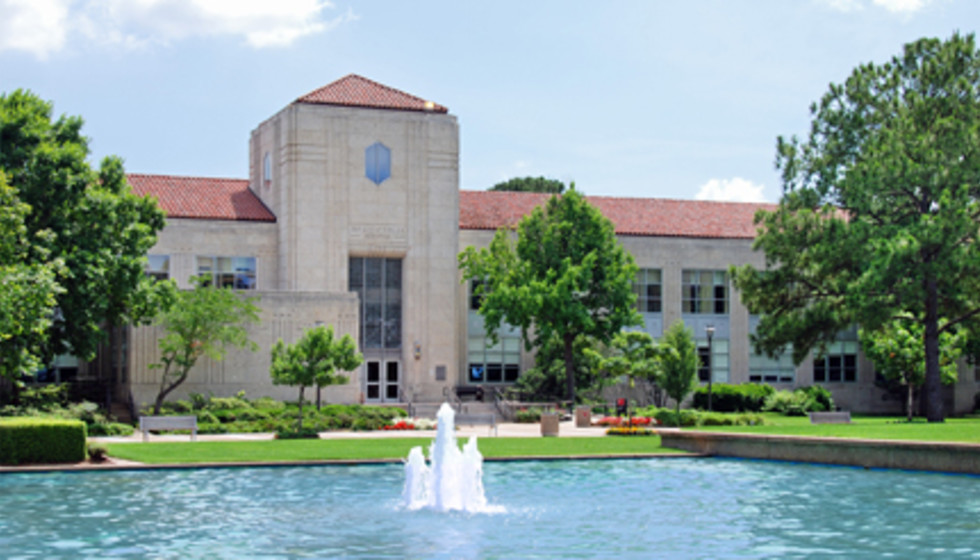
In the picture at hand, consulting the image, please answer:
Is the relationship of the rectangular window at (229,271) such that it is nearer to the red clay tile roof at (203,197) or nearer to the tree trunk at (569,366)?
the red clay tile roof at (203,197)

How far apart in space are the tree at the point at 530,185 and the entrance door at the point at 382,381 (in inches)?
1490

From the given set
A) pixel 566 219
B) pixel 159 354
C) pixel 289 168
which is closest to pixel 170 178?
pixel 289 168

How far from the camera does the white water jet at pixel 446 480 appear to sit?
67.3 ft

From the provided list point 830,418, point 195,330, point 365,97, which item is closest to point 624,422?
point 830,418

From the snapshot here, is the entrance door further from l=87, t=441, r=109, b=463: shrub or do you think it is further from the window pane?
l=87, t=441, r=109, b=463: shrub

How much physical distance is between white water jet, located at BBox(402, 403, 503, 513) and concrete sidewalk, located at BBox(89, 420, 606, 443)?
1489 cm

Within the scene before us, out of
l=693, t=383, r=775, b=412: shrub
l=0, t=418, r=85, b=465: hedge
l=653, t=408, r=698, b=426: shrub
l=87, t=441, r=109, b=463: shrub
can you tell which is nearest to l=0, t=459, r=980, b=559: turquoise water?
l=0, t=418, r=85, b=465: hedge

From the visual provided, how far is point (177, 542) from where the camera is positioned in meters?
16.5

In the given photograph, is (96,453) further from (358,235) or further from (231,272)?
(358,235)

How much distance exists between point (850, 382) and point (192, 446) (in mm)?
42238

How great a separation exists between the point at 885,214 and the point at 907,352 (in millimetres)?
6353

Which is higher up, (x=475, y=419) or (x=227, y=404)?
(x=227, y=404)

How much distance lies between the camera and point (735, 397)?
55.9m

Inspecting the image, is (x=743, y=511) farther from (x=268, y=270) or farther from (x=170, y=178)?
(x=170, y=178)
